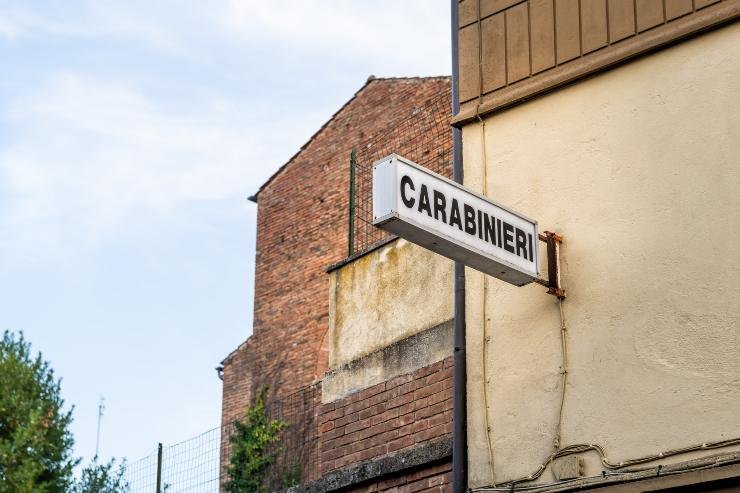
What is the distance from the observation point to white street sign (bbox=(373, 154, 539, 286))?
7.84 m

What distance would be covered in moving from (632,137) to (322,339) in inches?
623

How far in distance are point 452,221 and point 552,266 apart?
3.08ft

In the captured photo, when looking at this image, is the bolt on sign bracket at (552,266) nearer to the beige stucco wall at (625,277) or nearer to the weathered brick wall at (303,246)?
the beige stucco wall at (625,277)

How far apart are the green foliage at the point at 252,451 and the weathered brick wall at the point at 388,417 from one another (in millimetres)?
9072

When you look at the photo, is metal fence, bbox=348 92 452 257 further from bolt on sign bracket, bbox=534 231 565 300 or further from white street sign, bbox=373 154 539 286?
white street sign, bbox=373 154 539 286

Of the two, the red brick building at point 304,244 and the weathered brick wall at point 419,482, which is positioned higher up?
the red brick building at point 304,244

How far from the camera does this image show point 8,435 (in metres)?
20.4

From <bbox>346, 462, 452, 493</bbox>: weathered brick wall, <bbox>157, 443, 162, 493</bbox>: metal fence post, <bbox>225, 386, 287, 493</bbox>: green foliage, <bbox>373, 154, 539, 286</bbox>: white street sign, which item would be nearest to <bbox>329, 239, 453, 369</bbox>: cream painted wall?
<bbox>346, 462, 452, 493</bbox>: weathered brick wall

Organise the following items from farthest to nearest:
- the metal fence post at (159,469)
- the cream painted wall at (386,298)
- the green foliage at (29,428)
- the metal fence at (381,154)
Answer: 1. the green foliage at (29,428)
2. the metal fence post at (159,469)
3. the metal fence at (381,154)
4. the cream painted wall at (386,298)

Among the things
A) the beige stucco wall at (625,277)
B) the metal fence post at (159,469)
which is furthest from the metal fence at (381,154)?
the metal fence post at (159,469)

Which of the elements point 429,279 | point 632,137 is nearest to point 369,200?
point 429,279

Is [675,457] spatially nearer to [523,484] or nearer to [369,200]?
[523,484]

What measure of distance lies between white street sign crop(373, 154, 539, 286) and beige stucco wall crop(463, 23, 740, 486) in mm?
425

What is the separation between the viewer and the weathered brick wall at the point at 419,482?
9328mm
